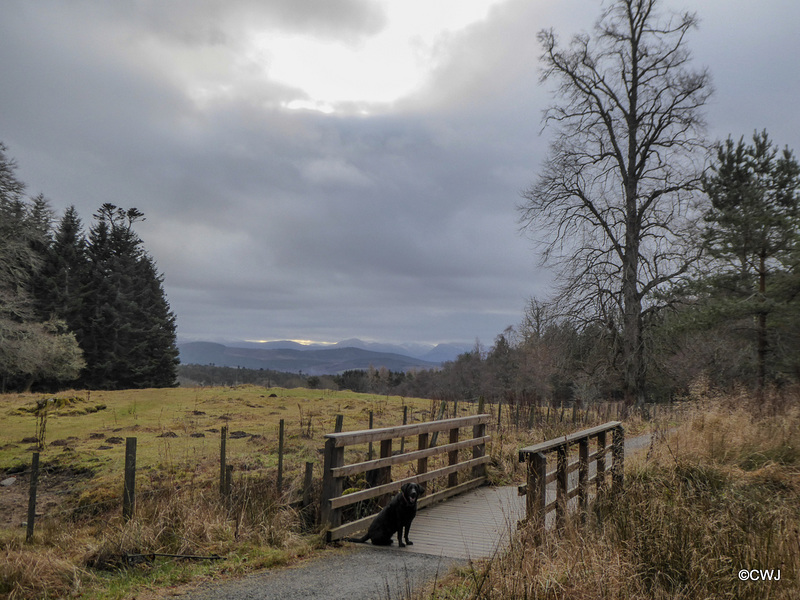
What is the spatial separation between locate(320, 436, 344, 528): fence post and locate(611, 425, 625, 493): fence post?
3.34m

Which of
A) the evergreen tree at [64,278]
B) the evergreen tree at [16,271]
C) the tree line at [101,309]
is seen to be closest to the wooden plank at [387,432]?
the evergreen tree at [16,271]

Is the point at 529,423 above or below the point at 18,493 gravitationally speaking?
above

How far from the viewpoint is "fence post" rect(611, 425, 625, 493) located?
6.90m

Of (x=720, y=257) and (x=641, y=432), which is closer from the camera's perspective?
(x=641, y=432)

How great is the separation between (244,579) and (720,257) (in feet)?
71.9

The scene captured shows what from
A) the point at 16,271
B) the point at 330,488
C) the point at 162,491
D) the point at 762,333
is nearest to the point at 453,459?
the point at 330,488

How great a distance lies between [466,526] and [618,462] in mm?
2434

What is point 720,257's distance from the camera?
70.3 ft

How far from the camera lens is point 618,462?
7.87 meters

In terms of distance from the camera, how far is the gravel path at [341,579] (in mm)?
4730

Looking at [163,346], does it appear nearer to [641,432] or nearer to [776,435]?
[641,432]

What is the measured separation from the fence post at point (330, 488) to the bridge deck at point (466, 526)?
2.63 ft

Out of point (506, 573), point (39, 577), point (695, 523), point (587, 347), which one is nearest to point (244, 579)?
point (39, 577)

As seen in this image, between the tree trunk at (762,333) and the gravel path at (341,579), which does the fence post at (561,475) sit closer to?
the gravel path at (341,579)
